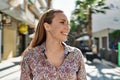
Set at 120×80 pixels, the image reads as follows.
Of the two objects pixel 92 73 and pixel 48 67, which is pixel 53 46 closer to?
pixel 48 67

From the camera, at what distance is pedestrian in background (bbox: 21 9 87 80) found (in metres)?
2.53

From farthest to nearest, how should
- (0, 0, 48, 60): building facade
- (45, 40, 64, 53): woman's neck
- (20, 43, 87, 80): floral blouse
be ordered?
(0, 0, 48, 60): building facade, (45, 40, 64, 53): woman's neck, (20, 43, 87, 80): floral blouse

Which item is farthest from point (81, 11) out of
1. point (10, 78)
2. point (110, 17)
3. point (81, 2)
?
point (10, 78)

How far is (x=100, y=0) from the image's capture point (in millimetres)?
41781

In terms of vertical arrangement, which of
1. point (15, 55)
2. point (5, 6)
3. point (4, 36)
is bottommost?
point (15, 55)

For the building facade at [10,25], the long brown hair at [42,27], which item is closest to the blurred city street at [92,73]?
the building facade at [10,25]

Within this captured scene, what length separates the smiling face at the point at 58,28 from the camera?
2.56 meters

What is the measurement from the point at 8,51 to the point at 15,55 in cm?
346

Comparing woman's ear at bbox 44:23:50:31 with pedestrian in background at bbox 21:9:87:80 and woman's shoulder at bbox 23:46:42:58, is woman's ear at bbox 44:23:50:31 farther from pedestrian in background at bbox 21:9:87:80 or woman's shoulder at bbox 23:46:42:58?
woman's shoulder at bbox 23:46:42:58

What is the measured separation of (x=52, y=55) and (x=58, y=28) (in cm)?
21

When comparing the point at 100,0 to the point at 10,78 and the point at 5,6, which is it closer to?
the point at 5,6

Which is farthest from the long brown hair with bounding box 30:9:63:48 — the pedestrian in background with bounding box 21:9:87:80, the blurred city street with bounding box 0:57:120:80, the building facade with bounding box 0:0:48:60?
the building facade with bounding box 0:0:48:60

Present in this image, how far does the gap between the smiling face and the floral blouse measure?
0.12 m

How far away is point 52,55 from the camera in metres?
2.64
